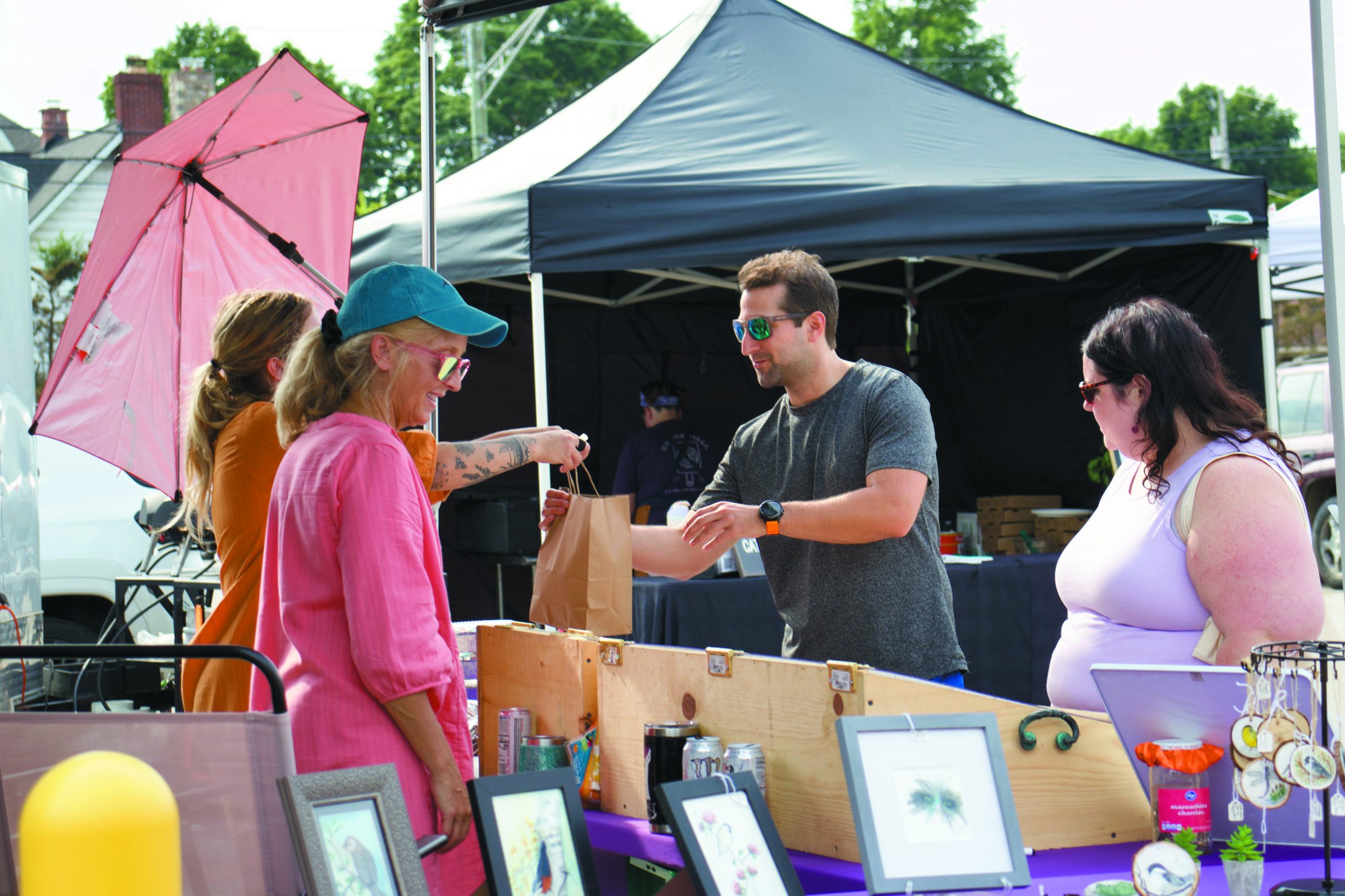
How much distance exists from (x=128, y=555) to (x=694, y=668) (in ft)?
18.1

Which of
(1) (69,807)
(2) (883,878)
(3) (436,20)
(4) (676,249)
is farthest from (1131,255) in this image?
(1) (69,807)

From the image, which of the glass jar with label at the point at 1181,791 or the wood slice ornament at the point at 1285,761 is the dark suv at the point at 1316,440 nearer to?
the glass jar with label at the point at 1181,791

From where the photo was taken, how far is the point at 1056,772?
1982mm

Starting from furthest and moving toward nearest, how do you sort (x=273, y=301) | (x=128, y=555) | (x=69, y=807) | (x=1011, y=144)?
(x=128, y=555) < (x=1011, y=144) < (x=273, y=301) < (x=69, y=807)

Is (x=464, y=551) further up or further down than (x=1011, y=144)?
further down

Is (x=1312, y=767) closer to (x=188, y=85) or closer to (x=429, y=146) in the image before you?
(x=429, y=146)

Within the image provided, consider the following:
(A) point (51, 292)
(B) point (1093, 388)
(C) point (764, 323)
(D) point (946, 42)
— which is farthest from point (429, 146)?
(D) point (946, 42)

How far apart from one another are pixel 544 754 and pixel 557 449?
0.64 metres

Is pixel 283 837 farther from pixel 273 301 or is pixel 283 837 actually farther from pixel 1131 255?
pixel 1131 255

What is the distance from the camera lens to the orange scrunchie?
1835 millimetres

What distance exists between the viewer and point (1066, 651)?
241 cm

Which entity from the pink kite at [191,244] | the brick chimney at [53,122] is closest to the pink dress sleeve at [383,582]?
the pink kite at [191,244]

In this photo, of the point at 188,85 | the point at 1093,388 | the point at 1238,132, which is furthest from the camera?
the point at 1238,132

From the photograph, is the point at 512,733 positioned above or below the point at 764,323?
below
